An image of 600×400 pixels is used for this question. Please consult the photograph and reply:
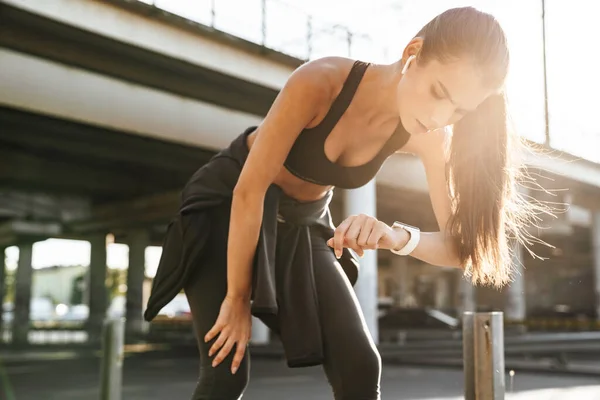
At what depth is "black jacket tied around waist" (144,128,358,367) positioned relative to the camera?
75.5 inches

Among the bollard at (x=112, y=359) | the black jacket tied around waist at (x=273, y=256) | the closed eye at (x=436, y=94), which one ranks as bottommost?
the bollard at (x=112, y=359)

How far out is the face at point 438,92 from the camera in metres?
1.68

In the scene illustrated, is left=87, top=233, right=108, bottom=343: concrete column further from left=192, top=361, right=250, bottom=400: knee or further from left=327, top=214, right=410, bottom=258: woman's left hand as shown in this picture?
left=327, top=214, right=410, bottom=258: woman's left hand

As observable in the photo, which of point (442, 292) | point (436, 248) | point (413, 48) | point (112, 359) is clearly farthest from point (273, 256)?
point (442, 292)

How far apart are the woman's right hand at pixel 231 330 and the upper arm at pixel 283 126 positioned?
34 cm

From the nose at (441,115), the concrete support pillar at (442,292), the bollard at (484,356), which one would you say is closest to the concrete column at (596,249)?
the concrete support pillar at (442,292)

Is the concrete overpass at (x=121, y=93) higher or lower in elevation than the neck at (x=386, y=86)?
higher

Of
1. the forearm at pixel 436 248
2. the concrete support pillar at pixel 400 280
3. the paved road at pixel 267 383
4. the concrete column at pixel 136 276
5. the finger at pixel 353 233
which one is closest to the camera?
the finger at pixel 353 233

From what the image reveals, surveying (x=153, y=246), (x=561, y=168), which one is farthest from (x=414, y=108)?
(x=153, y=246)

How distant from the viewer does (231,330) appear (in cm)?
191

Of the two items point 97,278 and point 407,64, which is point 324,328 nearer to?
point 407,64

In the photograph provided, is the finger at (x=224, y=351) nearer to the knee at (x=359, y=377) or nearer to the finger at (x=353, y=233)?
the knee at (x=359, y=377)

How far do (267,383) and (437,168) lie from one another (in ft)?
26.1

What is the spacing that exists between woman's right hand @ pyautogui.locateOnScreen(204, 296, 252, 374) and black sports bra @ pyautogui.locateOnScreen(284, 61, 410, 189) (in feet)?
1.40
